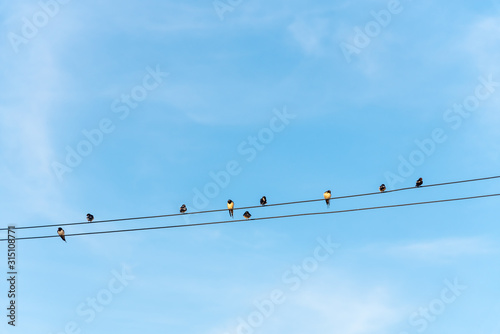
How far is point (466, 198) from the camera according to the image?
2298cm

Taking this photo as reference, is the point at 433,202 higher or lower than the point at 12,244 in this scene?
lower

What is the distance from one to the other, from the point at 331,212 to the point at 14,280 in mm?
15335

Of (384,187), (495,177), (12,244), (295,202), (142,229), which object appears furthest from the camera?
(384,187)

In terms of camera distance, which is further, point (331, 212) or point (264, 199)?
point (264, 199)

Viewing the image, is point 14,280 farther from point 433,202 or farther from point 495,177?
point 495,177

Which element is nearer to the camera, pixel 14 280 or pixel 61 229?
pixel 14 280

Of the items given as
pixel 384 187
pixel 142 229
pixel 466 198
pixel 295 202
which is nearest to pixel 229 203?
pixel 384 187

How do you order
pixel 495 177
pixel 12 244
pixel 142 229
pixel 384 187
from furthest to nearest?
pixel 384 187, pixel 12 244, pixel 142 229, pixel 495 177

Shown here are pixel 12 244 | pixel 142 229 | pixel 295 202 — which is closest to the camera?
pixel 295 202

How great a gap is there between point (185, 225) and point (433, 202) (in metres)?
8.68

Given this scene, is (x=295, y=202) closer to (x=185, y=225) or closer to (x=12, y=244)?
(x=185, y=225)

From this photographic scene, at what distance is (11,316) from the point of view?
32.0 metres

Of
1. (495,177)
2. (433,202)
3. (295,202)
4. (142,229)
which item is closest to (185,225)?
(142,229)

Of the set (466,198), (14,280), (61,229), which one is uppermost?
(61,229)
